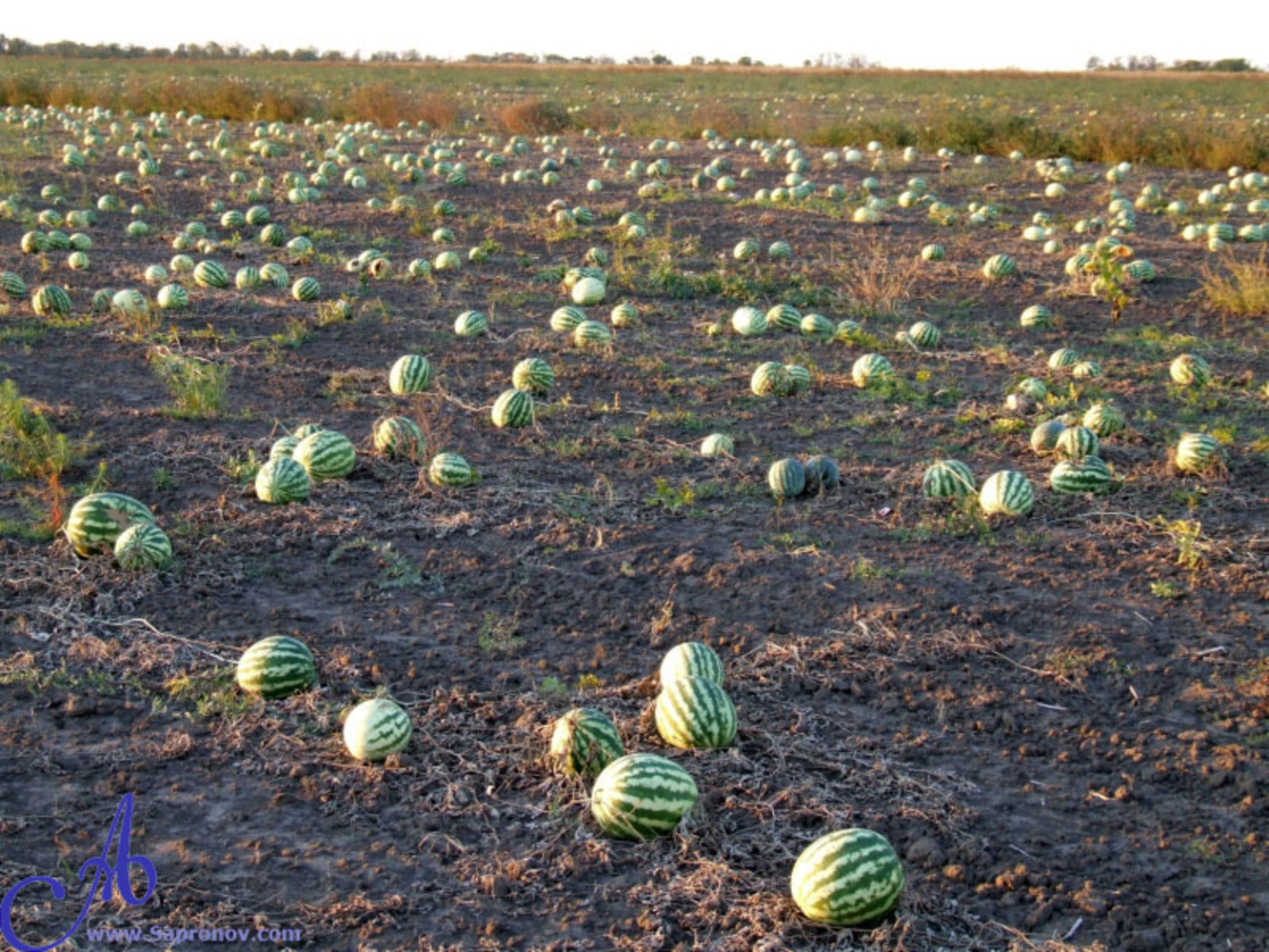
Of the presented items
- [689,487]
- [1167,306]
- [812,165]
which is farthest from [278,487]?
[812,165]

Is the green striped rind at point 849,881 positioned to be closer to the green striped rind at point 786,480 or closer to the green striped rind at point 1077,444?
the green striped rind at point 786,480

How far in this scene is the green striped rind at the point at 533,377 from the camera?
832 cm

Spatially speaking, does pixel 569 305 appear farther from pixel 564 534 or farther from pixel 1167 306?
pixel 1167 306

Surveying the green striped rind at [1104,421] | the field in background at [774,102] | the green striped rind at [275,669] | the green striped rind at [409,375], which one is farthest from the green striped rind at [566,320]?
the field in background at [774,102]

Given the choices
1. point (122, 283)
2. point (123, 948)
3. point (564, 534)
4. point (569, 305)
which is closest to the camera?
point (123, 948)

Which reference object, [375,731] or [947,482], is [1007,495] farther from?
[375,731]

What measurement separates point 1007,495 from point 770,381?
2.47 meters

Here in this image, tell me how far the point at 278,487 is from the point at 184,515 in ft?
1.70

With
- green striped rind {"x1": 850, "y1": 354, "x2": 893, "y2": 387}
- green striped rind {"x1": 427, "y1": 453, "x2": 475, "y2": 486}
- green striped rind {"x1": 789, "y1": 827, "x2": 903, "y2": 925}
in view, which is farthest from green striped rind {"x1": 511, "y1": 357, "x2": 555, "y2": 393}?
green striped rind {"x1": 789, "y1": 827, "x2": 903, "y2": 925}

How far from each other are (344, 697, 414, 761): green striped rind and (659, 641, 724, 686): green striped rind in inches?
40.7

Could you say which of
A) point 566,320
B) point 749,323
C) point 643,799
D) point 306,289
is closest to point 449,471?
point 643,799

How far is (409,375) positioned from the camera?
818 centimetres

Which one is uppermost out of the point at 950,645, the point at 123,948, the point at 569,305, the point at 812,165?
the point at 812,165

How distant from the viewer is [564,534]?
19.8ft
